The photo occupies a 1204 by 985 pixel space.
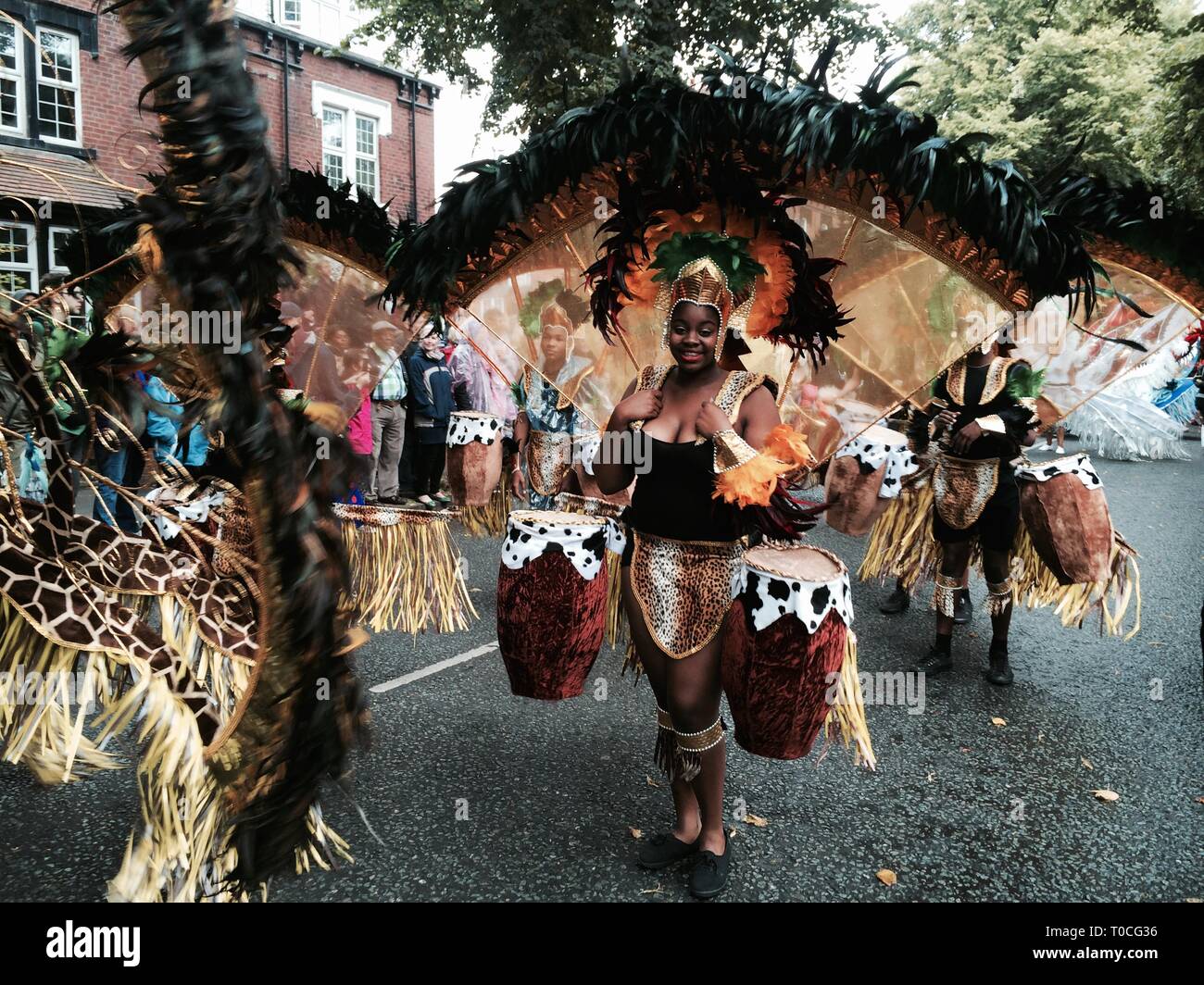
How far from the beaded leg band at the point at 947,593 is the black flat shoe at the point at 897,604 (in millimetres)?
1014

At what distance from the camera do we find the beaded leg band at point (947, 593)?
4852 mm

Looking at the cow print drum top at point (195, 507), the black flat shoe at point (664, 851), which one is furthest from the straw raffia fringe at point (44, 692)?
the black flat shoe at point (664, 851)

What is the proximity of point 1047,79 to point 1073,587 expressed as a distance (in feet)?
63.5

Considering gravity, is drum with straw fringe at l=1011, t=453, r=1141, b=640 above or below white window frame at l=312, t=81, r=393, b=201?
below

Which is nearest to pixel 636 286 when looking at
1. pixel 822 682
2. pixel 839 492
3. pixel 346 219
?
pixel 822 682

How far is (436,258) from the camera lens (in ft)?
9.60

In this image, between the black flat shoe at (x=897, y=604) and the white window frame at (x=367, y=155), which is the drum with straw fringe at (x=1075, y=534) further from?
the white window frame at (x=367, y=155)

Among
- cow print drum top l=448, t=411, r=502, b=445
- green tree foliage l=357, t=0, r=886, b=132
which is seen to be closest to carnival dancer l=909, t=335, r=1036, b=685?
cow print drum top l=448, t=411, r=502, b=445

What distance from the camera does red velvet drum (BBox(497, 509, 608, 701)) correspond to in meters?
2.77

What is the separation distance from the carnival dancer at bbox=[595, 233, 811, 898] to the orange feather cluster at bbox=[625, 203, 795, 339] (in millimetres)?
118

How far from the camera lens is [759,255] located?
264 cm

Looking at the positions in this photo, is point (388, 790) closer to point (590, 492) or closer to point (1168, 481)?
point (590, 492)

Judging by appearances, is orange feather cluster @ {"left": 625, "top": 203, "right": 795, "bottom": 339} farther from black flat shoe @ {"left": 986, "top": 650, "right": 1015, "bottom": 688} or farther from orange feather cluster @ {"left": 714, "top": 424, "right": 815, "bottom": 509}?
black flat shoe @ {"left": 986, "top": 650, "right": 1015, "bottom": 688}

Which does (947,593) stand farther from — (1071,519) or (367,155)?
(367,155)
